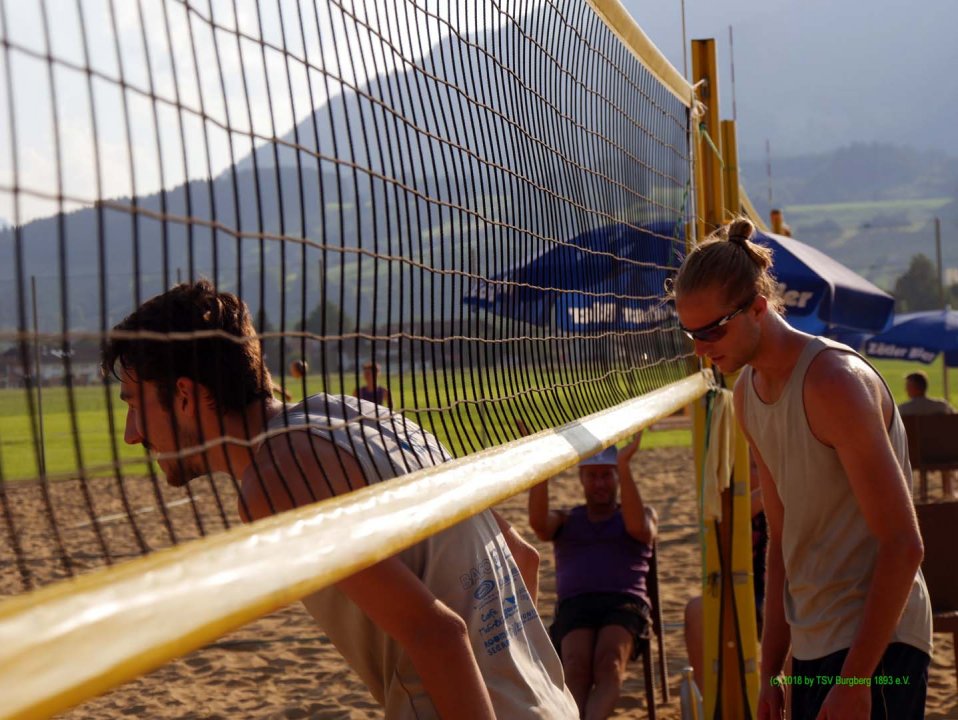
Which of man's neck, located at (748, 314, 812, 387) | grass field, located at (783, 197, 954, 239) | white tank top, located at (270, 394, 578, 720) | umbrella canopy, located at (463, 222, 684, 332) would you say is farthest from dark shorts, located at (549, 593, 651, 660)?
grass field, located at (783, 197, 954, 239)

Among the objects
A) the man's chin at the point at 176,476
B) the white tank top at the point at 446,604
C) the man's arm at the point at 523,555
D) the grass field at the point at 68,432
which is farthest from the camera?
the grass field at the point at 68,432

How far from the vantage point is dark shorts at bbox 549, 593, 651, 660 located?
5.40m

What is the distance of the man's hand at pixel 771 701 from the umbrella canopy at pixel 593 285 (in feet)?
3.45

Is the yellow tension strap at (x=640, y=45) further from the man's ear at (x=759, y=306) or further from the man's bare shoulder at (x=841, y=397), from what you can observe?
the man's bare shoulder at (x=841, y=397)

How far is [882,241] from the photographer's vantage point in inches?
4909

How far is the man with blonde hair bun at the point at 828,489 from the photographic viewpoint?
237 centimetres

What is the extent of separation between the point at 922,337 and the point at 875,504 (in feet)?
56.2

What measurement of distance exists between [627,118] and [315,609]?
2.29m

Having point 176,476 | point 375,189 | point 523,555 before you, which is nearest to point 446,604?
point 176,476

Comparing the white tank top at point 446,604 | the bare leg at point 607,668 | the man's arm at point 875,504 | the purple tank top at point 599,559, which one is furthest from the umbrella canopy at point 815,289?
the white tank top at point 446,604

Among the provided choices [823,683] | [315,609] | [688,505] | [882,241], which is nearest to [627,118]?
[823,683]

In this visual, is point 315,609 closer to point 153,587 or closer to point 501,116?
point 153,587

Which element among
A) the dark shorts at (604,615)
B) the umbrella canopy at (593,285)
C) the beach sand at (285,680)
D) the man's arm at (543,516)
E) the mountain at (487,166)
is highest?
the mountain at (487,166)

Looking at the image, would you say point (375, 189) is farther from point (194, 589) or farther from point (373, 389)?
point (194, 589)
